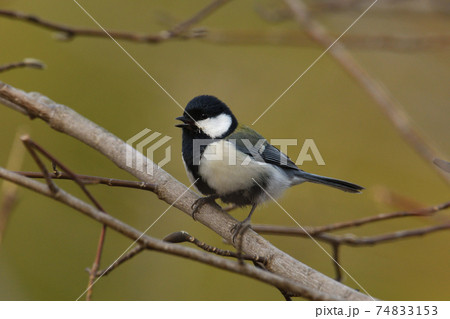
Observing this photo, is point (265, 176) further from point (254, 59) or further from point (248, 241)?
point (254, 59)

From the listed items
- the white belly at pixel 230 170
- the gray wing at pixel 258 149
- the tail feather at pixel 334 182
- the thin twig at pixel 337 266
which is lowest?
the thin twig at pixel 337 266

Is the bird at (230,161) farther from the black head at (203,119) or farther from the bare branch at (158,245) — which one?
the bare branch at (158,245)

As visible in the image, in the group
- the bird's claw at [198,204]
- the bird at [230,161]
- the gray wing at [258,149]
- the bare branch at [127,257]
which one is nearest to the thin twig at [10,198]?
the bare branch at [127,257]

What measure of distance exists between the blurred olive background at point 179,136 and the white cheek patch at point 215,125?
35.5 inches

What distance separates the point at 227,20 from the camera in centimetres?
416

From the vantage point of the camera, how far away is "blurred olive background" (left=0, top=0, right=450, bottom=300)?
124 inches

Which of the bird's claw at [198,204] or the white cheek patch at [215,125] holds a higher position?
the white cheek patch at [215,125]

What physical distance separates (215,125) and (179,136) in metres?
1.11

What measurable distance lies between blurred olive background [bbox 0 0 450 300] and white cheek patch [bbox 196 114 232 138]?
0.90 metres

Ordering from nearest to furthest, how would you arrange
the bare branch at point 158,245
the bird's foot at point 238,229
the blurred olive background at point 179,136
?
the bare branch at point 158,245 → the bird's foot at point 238,229 → the blurred olive background at point 179,136

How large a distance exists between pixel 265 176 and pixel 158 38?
78 cm

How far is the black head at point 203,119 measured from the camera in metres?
2.18

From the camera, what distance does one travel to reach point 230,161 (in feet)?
6.72

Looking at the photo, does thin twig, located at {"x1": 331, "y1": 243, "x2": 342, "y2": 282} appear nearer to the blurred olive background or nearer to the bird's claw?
the bird's claw
